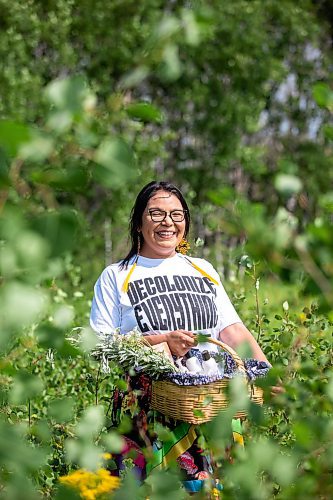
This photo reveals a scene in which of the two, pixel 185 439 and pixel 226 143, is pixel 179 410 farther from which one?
pixel 226 143

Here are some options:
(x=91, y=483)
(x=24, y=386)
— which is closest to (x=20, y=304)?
(x=24, y=386)

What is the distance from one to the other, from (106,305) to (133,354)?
290mm

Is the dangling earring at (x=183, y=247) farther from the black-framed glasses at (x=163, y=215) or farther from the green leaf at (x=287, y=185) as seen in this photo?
the green leaf at (x=287, y=185)

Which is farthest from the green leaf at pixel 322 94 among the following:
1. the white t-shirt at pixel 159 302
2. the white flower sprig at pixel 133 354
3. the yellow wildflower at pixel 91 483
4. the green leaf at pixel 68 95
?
the white t-shirt at pixel 159 302

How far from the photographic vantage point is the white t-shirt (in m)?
2.87

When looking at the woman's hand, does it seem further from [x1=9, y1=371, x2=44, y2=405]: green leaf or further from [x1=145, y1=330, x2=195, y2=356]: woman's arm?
[x1=9, y1=371, x2=44, y2=405]: green leaf

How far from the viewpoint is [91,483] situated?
1526mm

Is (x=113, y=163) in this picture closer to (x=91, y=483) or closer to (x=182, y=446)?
(x=91, y=483)

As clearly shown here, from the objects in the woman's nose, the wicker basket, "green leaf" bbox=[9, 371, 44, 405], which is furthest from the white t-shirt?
"green leaf" bbox=[9, 371, 44, 405]

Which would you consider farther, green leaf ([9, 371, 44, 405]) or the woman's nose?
the woman's nose

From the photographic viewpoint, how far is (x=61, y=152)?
1005 millimetres

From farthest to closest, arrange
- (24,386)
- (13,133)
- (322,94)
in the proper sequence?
(24,386)
(322,94)
(13,133)

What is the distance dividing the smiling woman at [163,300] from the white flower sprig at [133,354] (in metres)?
0.07

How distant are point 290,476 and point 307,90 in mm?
14046
